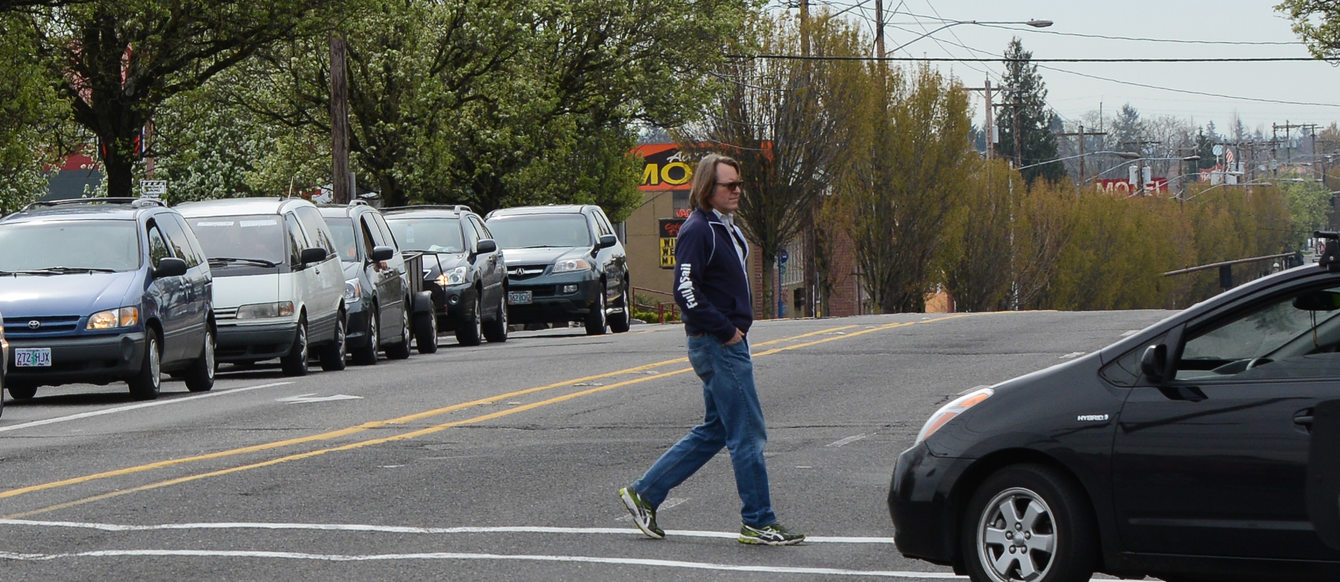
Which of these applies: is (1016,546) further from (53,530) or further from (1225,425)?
(53,530)

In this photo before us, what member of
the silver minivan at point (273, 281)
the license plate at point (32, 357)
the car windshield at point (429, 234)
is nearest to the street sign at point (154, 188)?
the car windshield at point (429, 234)

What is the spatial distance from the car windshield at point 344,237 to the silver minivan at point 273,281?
1.31m

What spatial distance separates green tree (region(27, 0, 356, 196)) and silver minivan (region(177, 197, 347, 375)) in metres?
7.22

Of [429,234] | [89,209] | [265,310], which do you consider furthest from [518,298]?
[89,209]

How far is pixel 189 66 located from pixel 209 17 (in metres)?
3.17

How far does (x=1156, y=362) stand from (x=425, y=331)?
1850 cm

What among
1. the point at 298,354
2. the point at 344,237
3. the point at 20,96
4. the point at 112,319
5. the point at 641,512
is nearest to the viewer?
the point at 641,512

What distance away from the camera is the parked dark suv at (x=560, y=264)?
27875mm

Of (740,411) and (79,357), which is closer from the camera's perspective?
(740,411)

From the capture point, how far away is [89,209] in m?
17.7

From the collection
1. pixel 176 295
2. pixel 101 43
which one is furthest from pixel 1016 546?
pixel 101 43

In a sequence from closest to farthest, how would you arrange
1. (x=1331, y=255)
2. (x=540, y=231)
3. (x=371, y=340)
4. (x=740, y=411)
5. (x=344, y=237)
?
(x=1331, y=255), (x=740, y=411), (x=371, y=340), (x=344, y=237), (x=540, y=231)

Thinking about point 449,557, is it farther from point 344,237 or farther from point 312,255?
point 344,237

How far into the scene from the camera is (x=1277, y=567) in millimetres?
6445
